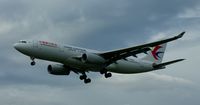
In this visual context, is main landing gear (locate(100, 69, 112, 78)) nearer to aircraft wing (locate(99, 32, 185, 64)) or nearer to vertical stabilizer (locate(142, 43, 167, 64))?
aircraft wing (locate(99, 32, 185, 64))

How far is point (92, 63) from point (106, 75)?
4370 millimetres

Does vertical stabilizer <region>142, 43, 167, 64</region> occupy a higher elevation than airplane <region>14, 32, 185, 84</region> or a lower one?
higher

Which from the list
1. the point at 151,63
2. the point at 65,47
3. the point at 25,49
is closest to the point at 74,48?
the point at 65,47

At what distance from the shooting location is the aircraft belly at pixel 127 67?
70.9 m

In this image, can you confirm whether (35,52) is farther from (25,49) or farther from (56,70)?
(56,70)

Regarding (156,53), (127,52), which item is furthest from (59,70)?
(156,53)

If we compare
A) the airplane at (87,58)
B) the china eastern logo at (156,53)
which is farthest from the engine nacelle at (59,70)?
the china eastern logo at (156,53)

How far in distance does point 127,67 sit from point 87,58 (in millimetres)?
7359

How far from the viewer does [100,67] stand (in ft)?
226

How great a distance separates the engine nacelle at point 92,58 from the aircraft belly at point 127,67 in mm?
2172

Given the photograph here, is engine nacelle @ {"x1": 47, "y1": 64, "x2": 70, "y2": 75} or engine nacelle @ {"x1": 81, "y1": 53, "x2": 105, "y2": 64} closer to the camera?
engine nacelle @ {"x1": 81, "y1": 53, "x2": 105, "y2": 64}

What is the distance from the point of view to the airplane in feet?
214

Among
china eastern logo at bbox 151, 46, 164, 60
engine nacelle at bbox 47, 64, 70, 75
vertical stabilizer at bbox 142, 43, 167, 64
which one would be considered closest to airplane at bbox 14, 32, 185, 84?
engine nacelle at bbox 47, 64, 70, 75

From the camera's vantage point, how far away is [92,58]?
67250mm
